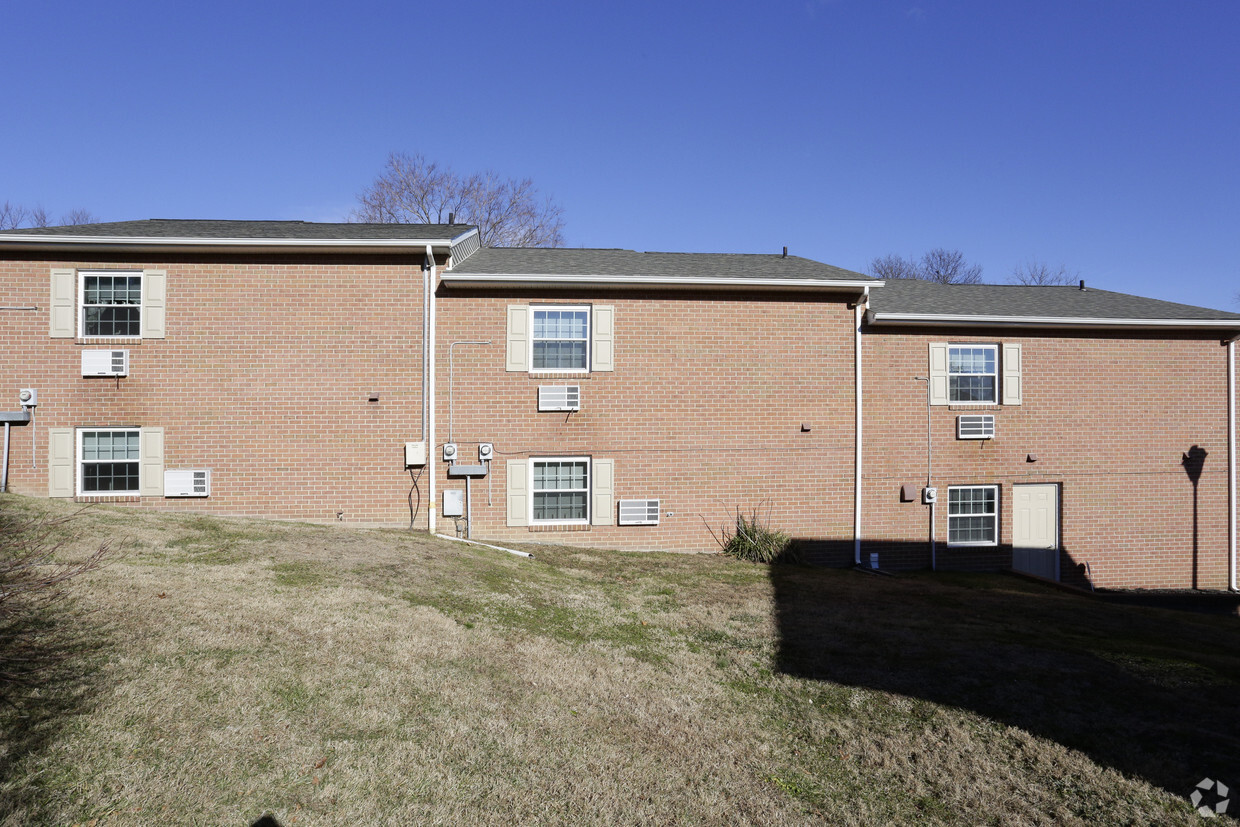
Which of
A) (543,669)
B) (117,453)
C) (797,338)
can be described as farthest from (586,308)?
(117,453)

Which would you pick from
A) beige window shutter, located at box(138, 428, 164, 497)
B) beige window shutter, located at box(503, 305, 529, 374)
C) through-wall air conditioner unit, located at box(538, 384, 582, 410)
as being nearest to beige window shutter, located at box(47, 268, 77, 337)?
beige window shutter, located at box(138, 428, 164, 497)

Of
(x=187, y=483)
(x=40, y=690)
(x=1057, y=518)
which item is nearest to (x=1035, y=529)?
(x=1057, y=518)

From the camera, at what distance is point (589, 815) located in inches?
173

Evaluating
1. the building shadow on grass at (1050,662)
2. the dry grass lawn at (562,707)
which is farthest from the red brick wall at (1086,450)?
the dry grass lawn at (562,707)

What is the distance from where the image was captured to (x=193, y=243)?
37.4 feet

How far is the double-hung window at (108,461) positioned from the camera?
1162cm

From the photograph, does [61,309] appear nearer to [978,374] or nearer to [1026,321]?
[978,374]

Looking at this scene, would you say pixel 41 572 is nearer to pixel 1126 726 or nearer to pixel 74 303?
pixel 74 303

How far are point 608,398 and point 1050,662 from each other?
7642 mm

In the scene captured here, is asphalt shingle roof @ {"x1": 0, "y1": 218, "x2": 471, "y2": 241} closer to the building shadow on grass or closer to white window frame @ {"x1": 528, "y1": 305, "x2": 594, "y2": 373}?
white window frame @ {"x1": 528, "y1": 305, "x2": 594, "y2": 373}

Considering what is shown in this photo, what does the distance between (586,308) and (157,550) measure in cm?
736

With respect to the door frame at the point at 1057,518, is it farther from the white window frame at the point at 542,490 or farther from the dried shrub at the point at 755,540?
the white window frame at the point at 542,490

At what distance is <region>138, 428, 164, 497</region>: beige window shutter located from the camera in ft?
38.2

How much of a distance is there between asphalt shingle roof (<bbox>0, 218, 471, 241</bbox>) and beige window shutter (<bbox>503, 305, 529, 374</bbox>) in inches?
67.2
